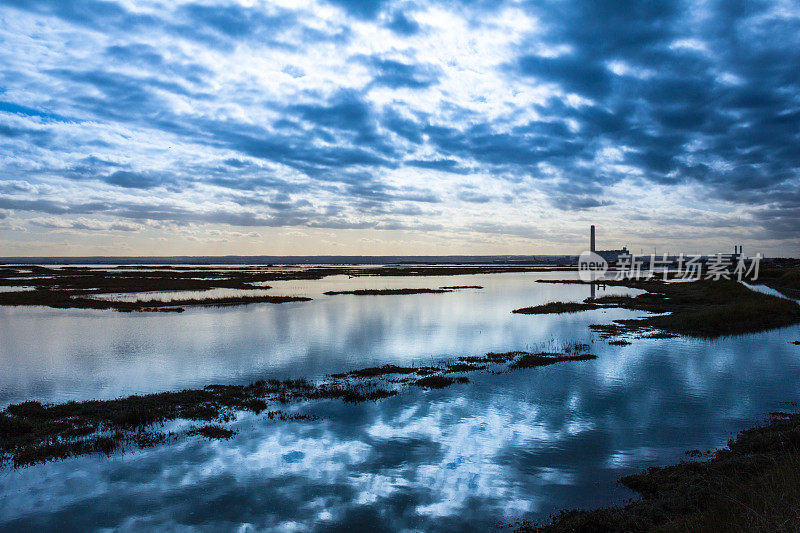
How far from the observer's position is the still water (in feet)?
36.7

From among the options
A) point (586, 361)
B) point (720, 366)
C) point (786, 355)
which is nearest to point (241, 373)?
point (586, 361)

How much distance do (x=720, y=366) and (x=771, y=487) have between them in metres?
18.6

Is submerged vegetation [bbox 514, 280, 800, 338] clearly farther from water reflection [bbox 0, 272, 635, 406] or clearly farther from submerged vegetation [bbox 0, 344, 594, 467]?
submerged vegetation [bbox 0, 344, 594, 467]

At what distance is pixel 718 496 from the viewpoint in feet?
32.6

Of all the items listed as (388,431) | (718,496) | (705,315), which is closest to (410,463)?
(388,431)

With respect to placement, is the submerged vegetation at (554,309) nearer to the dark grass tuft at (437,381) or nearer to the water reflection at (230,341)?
the water reflection at (230,341)

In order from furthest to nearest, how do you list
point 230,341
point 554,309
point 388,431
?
point 554,309, point 230,341, point 388,431

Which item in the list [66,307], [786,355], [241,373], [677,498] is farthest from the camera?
[66,307]

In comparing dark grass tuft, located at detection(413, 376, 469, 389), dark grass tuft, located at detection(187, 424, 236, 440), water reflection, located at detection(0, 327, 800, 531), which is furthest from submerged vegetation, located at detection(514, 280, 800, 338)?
dark grass tuft, located at detection(187, 424, 236, 440)

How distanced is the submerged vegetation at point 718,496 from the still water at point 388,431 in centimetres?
89

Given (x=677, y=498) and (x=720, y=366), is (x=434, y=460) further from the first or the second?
(x=720, y=366)

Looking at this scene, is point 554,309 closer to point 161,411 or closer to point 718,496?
point 718,496

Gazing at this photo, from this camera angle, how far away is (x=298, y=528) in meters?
10.4

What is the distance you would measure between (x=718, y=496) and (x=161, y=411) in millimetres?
17560
